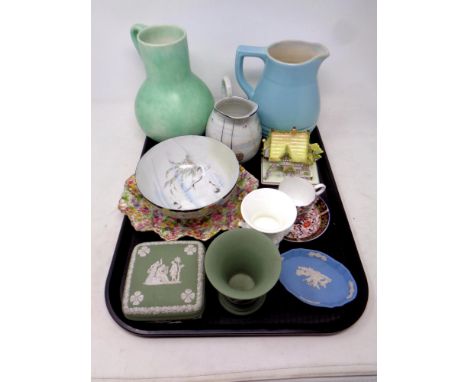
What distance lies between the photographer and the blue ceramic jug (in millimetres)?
722

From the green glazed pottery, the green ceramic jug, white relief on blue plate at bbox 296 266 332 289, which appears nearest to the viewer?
the green glazed pottery

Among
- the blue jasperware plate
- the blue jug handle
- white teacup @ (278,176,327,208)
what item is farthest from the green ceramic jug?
the blue jasperware plate

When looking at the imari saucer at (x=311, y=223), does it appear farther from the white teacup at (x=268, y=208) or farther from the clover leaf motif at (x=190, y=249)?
the clover leaf motif at (x=190, y=249)

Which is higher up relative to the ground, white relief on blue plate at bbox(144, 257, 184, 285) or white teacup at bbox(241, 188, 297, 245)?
white teacup at bbox(241, 188, 297, 245)

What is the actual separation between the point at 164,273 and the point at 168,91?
41 cm

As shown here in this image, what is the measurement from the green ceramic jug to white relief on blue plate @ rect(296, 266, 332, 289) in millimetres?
412

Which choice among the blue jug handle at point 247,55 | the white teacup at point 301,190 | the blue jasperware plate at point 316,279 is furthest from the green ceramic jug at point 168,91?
the blue jasperware plate at point 316,279

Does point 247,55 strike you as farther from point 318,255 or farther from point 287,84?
point 318,255

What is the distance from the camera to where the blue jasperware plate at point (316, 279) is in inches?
23.1

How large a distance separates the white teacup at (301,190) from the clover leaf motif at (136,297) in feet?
1.18

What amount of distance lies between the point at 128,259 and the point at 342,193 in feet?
1.63

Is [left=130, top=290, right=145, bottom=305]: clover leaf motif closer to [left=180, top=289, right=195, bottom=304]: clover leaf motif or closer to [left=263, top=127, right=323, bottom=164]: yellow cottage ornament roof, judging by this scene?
[left=180, top=289, right=195, bottom=304]: clover leaf motif

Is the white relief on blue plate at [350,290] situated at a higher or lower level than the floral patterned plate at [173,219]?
lower

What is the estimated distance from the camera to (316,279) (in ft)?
2.01
